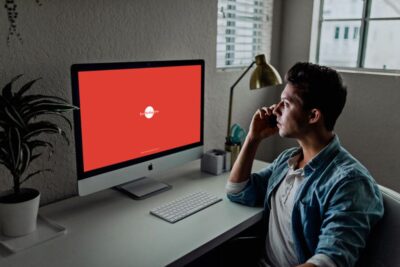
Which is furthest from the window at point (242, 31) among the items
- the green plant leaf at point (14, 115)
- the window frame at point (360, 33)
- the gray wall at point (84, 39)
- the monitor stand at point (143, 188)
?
the green plant leaf at point (14, 115)

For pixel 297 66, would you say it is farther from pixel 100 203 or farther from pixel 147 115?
pixel 100 203

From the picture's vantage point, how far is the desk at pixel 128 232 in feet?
3.95

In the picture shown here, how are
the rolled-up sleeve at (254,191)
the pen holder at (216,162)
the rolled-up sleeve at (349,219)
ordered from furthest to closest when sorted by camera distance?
the pen holder at (216,162) → the rolled-up sleeve at (254,191) → the rolled-up sleeve at (349,219)

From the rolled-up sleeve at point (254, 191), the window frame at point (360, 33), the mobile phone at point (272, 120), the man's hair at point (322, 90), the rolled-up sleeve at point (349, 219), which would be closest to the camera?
the rolled-up sleeve at point (349, 219)

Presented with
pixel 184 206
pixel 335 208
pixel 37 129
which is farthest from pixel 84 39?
pixel 335 208

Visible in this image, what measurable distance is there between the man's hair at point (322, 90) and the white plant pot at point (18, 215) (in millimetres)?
985

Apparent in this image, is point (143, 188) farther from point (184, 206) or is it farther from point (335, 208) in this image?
point (335, 208)

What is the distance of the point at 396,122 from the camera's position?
7.66 ft

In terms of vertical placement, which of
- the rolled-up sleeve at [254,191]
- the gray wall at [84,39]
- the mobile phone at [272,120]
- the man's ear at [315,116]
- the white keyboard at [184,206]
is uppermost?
the gray wall at [84,39]

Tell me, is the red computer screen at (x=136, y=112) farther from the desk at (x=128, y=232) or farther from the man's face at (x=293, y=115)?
the man's face at (x=293, y=115)

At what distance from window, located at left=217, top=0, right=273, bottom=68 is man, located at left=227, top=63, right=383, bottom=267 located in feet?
3.08

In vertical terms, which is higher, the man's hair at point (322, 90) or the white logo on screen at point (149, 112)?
the man's hair at point (322, 90)

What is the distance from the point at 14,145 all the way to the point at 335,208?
1.02 meters

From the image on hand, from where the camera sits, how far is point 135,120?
1.61 metres
